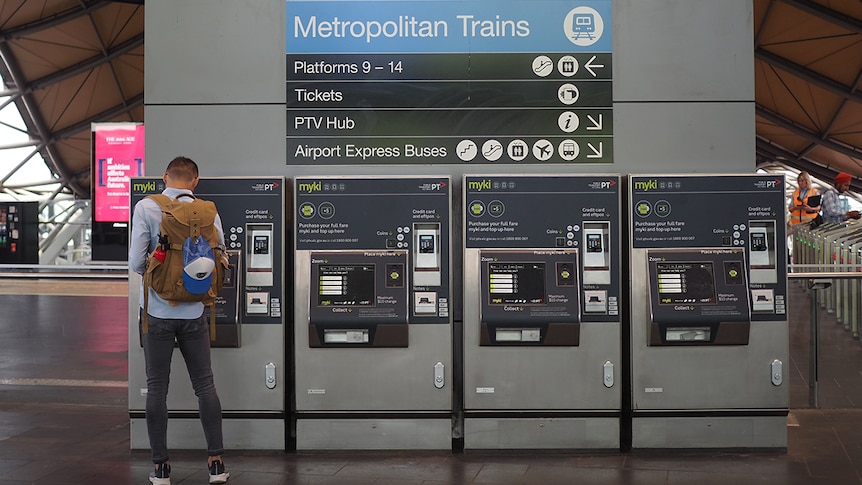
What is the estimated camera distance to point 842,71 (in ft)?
78.8

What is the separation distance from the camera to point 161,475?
4789 mm

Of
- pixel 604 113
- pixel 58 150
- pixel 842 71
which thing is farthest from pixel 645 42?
pixel 58 150

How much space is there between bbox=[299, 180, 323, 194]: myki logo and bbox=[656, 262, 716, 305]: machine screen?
213 cm

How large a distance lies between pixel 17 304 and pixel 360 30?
404cm

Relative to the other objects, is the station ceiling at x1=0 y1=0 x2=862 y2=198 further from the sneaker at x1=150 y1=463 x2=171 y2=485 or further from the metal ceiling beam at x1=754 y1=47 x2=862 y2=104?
the sneaker at x1=150 y1=463 x2=171 y2=485

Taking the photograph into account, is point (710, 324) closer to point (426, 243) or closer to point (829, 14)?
point (426, 243)

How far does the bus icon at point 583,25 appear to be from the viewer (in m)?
5.58

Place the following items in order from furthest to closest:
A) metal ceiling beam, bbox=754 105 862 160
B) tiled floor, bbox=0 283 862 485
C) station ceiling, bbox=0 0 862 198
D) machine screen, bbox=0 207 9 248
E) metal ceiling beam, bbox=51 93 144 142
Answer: metal ceiling beam, bbox=51 93 144 142, metal ceiling beam, bbox=754 105 862 160, station ceiling, bbox=0 0 862 198, machine screen, bbox=0 207 9 248, tiled floor, bbox=0 283 862 485

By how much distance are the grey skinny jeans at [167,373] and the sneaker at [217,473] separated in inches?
2.4

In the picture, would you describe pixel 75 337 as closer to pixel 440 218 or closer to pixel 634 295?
pixel 440 218

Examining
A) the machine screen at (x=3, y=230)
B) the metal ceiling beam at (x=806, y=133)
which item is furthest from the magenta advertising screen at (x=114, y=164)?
the metal ceiling beam at (x=806, y=133)

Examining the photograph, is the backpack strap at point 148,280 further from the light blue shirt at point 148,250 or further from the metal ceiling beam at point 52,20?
the metal ceiling beam at point 52,20

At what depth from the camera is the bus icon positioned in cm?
558

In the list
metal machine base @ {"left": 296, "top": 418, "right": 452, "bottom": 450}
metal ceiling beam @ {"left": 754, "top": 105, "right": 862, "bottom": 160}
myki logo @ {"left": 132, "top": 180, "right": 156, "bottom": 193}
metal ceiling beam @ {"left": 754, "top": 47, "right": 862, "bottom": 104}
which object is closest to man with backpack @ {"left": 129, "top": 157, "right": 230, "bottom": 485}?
myki logo @ {"left": 132, "top": 180, "right": 156, "bottom": 193}
